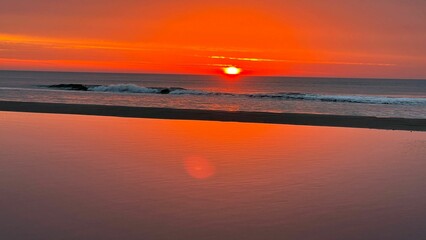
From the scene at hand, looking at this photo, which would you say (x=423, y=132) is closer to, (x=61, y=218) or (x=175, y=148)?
(x=175, y=148)

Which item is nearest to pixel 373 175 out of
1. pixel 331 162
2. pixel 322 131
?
pixel 331 162

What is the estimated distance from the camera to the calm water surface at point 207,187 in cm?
542

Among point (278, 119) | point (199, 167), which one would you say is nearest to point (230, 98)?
point (278, 119)

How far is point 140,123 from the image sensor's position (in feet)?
55.9

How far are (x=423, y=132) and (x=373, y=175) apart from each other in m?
8.55

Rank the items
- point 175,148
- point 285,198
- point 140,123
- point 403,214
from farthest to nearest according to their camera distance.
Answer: point 140,123, point 175,148, point 285,198, point 403,214

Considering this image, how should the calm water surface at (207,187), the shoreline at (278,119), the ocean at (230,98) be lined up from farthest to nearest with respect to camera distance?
the ocean at (230,98) < the shoreline at (278,119) < the calm water surface at (207,187)

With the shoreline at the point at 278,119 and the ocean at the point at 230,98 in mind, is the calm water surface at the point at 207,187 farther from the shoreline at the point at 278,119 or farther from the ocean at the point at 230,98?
the ocean at the point at 230,98

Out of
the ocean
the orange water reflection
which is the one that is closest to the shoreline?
the ocean

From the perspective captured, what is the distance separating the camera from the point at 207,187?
23.8 feet

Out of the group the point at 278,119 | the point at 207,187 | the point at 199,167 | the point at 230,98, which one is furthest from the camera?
the point at 230,98

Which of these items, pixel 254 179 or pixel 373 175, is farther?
pixel 373 175

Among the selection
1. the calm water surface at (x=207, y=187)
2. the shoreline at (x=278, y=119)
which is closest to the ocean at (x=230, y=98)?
the shoreline at (x=278, y=119)

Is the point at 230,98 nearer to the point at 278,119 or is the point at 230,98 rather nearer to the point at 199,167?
the point at 278,119
